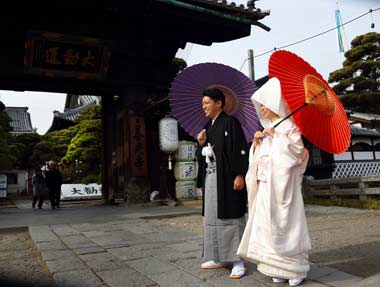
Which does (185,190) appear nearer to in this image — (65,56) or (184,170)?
(184,170)

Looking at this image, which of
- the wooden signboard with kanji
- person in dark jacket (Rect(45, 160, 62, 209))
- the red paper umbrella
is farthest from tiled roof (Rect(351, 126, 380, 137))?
the red paper umbrella

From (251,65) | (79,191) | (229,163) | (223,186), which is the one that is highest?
(251,65)

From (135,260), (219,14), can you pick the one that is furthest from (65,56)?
(135,260)

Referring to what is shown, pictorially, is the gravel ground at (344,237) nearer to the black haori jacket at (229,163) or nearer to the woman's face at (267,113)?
the black haori jacket at (229,163)

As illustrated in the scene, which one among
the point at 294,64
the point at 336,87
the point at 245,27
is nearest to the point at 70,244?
the point at 294,64

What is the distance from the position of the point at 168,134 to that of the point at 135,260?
21.7ft

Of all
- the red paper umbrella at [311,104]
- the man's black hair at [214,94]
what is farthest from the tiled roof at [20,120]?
the red paper umbrella at [311,104]

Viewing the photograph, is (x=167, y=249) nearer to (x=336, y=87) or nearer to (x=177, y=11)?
(x=177, y=11)

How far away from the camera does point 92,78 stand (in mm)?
10375

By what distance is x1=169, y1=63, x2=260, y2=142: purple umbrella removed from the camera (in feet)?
12.6

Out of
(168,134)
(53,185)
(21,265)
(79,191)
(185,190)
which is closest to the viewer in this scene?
(21,265)

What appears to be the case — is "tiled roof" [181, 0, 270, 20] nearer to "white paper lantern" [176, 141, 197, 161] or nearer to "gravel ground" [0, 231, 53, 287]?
"white paper lantern" [176, 141, 197, 161]

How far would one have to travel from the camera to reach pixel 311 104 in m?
3.11

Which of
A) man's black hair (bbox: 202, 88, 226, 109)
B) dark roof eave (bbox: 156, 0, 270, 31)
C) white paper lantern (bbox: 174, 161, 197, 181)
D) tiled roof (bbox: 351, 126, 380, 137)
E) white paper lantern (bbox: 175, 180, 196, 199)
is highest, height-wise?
dark roof eave (bbox: 156, 0, 270, 31)
